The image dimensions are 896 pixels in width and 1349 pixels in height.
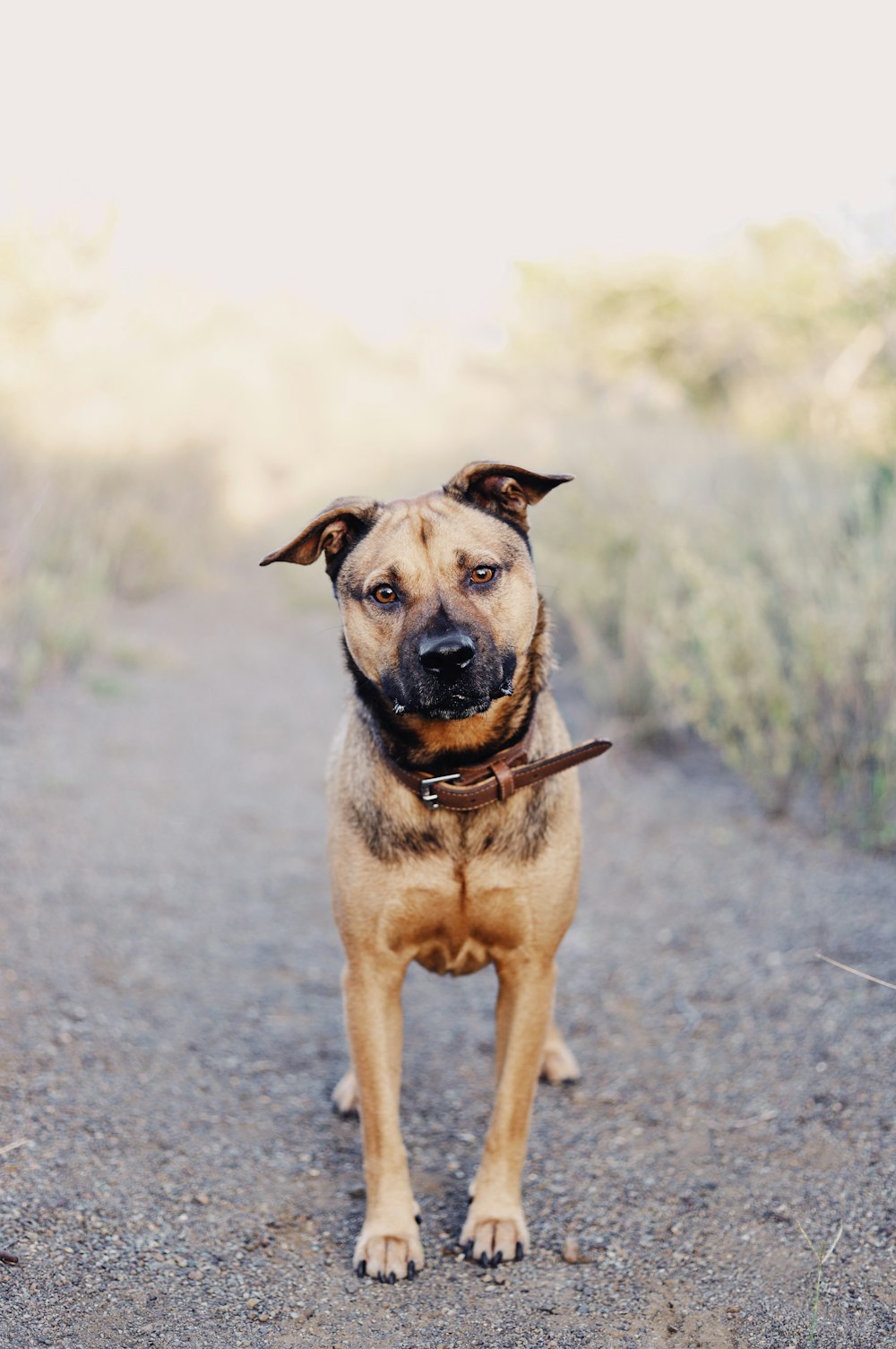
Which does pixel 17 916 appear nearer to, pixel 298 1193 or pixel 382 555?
pixel 298 1193

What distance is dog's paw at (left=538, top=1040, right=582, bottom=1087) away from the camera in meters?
3.71

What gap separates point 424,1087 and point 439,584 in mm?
1863

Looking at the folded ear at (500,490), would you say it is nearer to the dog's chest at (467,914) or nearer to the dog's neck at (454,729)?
the dog's neck at (454,729)

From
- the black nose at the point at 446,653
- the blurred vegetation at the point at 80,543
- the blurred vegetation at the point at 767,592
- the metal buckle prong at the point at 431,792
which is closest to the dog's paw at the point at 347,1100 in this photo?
the metal buckle prong at the point at 431,792

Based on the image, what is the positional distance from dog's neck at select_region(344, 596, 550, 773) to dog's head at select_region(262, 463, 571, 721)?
0.20 ft

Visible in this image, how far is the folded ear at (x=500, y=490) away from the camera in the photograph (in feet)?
10.2

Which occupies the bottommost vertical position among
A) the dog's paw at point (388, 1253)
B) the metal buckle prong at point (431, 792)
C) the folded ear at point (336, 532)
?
the dog's paw at point (388, 1253)

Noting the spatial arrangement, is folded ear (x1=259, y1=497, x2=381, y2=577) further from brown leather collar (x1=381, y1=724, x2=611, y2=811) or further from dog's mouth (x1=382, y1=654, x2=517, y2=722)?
brown leather collar (x1=381, y1=724, x2=611, y2=811)

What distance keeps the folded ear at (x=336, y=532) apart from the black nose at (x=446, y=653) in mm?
578

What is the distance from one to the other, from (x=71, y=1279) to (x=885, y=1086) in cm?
244

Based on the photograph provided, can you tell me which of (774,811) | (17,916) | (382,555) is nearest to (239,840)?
(17,916)

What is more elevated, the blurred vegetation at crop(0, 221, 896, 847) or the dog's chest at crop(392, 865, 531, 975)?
the blurred vegetation at crop(0, 221, 896, 847)

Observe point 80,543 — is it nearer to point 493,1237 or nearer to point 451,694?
point 451,694

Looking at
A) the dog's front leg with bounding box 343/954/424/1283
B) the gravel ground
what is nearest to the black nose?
the dog's front leg with bounding box 343/954/424/1283
